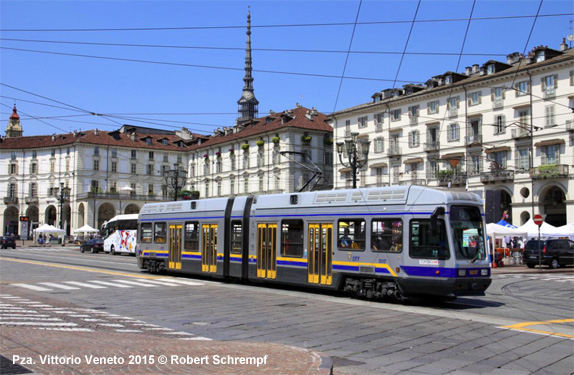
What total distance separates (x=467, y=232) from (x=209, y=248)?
10.6m

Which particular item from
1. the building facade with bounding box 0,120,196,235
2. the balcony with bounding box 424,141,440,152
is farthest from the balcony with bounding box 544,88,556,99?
the building facade with bounding box 0,120,196,235

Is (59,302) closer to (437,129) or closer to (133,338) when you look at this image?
(133,338)

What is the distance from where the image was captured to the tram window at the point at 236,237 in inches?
823

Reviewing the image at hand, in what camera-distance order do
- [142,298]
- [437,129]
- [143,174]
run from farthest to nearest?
[143,174]
[437,129]
[142,298]

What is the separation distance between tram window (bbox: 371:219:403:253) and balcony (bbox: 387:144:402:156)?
1683 inches

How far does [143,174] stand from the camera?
94062mm

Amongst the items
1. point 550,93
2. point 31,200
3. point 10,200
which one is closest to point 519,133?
point 550,93

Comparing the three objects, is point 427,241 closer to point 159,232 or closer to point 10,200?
point 159,232

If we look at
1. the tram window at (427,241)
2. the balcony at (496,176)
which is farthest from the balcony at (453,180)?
the tram window at (427,241)

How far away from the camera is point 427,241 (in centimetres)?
1483

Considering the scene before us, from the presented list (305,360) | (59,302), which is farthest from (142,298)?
(305,360)

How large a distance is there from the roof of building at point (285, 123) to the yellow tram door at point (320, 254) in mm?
53032

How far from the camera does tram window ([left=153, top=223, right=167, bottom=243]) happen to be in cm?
2514

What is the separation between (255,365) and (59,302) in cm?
1008
